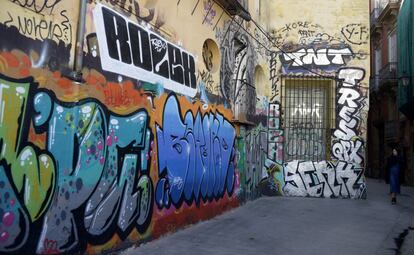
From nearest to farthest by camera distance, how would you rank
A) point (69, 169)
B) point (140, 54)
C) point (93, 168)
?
point (69, 169) < point (93, 168) < point (140, 54)

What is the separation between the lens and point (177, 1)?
29.0ft

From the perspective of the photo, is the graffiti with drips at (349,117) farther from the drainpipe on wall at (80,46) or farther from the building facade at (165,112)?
the drainpipe on wall at (80,46)

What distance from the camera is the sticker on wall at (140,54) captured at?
6477 millimetres

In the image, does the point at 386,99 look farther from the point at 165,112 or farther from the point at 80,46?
the point at 80,46

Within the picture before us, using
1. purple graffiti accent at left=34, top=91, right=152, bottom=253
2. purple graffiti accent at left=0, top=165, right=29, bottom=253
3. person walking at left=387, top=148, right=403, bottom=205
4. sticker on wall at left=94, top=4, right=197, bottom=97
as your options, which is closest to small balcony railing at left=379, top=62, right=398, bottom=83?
person walking at left=387, top=148, right=403, bottom=205

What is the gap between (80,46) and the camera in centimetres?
581

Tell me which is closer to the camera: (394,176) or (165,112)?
(165,112)

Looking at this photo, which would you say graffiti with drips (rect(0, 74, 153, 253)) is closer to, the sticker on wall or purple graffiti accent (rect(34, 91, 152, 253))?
purple graffiti accent (rect(34, 91, 152, 253))

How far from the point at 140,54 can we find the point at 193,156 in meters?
2.87

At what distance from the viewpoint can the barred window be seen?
16562 mm

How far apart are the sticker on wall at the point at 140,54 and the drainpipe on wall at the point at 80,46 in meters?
0.39

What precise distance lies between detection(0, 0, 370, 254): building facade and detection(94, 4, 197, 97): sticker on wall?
0.09 feet

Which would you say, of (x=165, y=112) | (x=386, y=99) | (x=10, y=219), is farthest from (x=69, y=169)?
(x=386, y=99)

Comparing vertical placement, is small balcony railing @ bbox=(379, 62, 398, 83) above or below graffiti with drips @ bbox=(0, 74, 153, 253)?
above
